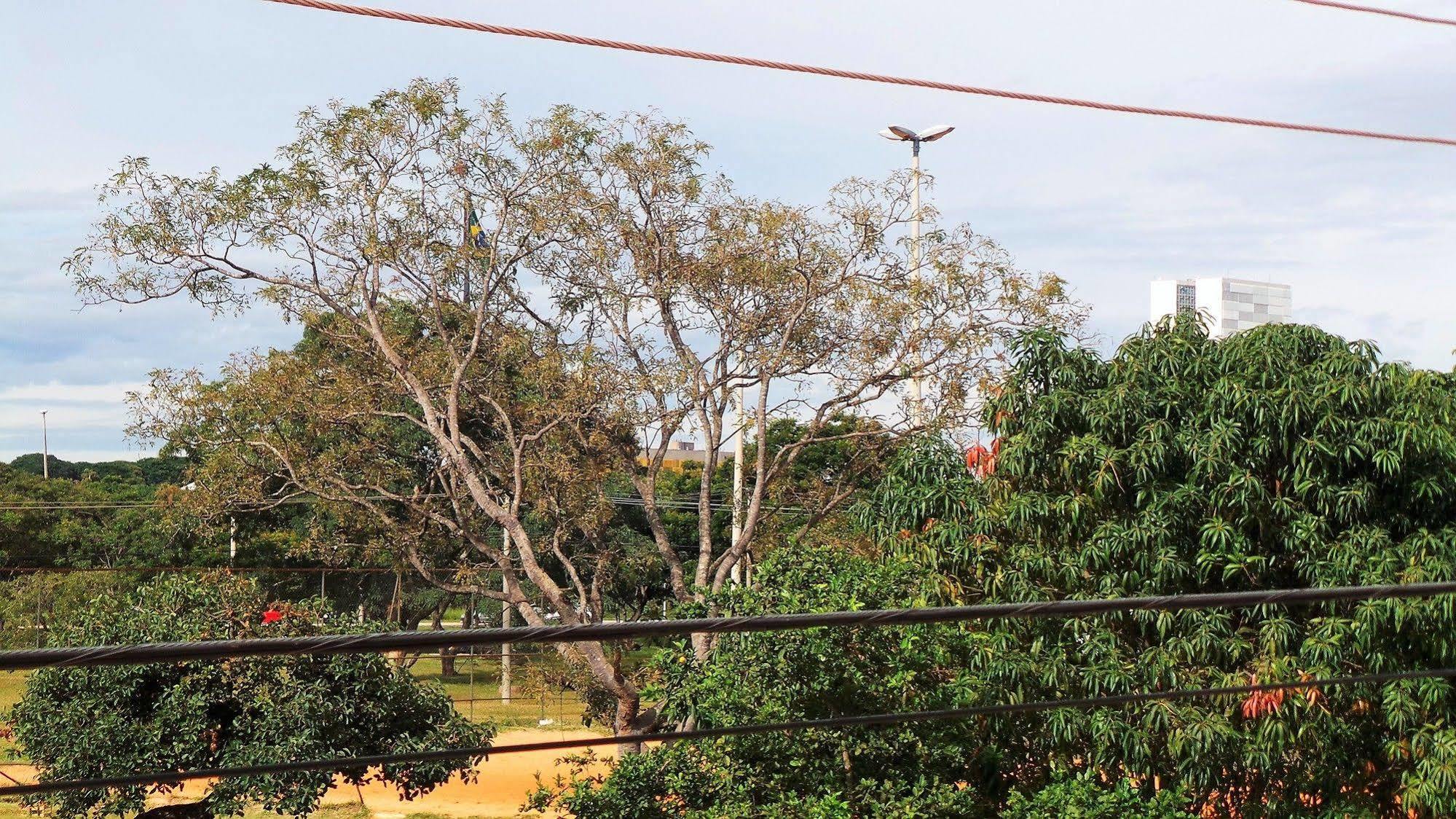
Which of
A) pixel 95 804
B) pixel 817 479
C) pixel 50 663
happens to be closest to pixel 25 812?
pixel 95 804

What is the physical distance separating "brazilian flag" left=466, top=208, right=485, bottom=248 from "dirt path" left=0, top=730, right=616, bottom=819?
492 cm

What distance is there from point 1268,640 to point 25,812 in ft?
36.5

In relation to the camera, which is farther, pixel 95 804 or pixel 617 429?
pixel 617 429

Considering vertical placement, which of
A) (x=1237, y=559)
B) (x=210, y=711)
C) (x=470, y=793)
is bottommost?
(x=470, y=793)

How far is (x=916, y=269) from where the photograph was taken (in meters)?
13.0

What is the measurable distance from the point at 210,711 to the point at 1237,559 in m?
6.02

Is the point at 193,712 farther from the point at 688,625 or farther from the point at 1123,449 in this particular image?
the point at 688,625

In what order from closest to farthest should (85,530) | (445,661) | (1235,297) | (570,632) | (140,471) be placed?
(570,632), (445,661), (85,530), (140,471), (1235,297)

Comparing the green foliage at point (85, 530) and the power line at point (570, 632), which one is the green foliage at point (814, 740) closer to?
the power line at point (570, 632)

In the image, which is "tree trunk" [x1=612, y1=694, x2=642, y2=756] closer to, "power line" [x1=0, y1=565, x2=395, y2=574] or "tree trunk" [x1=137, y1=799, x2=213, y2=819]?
"tree trunk" [x1=137, y1=799, x2=213, y2=819]

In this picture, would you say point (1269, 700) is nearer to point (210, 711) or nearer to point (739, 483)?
→ point (210, 711)

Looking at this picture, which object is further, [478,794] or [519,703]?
[519,703]

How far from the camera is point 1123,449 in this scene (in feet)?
25.1

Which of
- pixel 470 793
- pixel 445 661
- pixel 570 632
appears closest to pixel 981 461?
pixel 570 632
